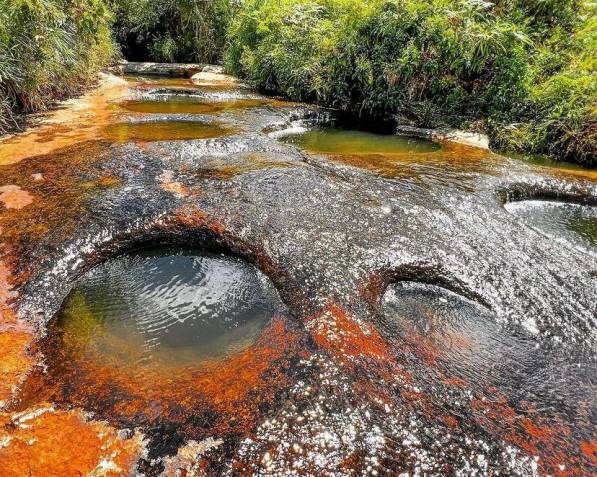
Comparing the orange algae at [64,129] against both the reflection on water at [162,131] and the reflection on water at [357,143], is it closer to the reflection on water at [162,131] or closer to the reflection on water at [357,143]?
the reflection on water at [162,131]

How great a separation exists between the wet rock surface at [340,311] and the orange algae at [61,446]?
1.2 inches

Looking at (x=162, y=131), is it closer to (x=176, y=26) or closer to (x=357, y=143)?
(x=357, y=143)

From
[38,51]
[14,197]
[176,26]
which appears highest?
[176,26]

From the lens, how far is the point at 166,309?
2.58 metres

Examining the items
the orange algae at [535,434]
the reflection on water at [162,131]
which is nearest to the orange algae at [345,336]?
the orange algae at [535,434]

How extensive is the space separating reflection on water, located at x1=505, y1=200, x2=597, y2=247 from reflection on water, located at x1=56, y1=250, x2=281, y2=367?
9.86 feet

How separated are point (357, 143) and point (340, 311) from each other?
15.4 feet

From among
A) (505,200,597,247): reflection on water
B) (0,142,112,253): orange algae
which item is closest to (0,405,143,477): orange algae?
(0,142,112,253): orange algae

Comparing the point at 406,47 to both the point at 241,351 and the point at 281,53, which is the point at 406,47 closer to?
the point at 281,53

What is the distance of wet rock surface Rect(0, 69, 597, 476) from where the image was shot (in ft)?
5.46

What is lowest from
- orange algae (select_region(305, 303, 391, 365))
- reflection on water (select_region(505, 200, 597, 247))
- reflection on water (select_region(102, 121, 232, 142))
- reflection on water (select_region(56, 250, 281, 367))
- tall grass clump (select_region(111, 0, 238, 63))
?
reflection on water (select_region(56, 250, 281, 367))

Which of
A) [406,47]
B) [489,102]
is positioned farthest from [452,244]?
[406,47]

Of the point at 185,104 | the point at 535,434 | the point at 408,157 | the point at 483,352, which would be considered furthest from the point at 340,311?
the point at 185,104

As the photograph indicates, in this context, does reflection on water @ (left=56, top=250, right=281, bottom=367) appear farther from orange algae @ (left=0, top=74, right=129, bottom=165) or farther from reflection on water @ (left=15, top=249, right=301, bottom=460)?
orange algae @ (left=0, top=74, right=129, bottom=165)
